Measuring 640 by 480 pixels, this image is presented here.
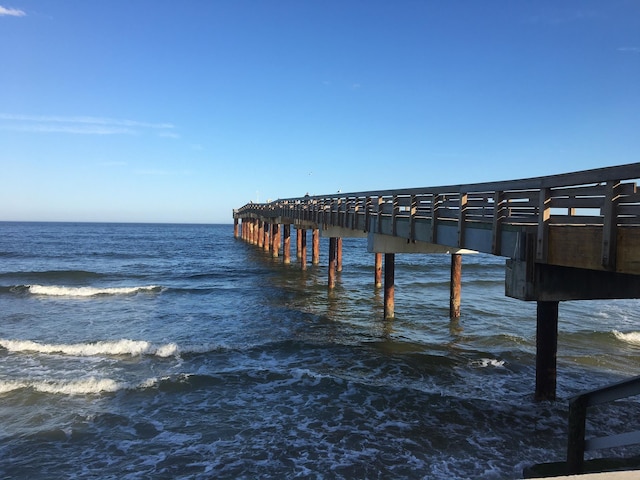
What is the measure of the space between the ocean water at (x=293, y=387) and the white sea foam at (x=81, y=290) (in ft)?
9.26

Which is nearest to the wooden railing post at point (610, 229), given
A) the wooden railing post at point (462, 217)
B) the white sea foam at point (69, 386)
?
the wooden railing post at point (462, 217)

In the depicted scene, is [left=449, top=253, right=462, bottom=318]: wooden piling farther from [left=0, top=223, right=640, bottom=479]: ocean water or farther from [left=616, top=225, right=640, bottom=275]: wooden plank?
[left=616, top=225, right=640, bottom=275]: wooden plank

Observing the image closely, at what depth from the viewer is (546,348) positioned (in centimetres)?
866

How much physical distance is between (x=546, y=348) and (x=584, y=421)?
4.70 m

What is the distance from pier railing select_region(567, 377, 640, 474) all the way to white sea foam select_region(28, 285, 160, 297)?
2363 cm

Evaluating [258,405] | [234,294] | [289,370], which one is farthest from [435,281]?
[258,405]

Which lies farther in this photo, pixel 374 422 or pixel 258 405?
pixel 258 405

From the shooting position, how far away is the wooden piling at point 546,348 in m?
8.49

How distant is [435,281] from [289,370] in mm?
19543

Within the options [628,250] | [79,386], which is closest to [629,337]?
[628,250]

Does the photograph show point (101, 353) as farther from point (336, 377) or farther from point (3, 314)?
point (3, 314)

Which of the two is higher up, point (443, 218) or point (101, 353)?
point (443, 218)

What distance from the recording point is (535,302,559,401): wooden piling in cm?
849

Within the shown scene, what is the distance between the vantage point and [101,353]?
508 inches
